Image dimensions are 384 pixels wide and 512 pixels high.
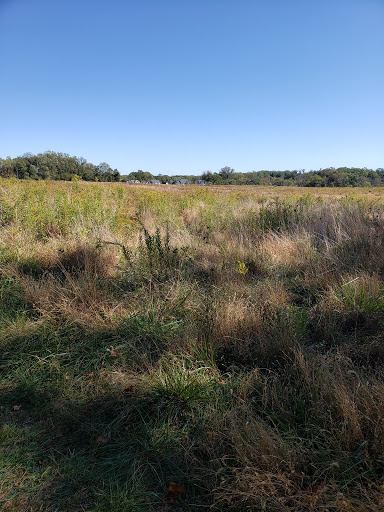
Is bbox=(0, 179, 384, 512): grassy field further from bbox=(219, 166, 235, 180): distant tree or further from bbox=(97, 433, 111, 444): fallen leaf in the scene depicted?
bbox=(219, 166, 235, 180): distant tree

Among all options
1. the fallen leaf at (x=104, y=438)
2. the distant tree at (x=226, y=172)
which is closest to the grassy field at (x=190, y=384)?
the fallen leaf at (x=104, y=438)

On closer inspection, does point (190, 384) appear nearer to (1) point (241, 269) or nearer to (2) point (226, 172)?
(1) point (241, 269)

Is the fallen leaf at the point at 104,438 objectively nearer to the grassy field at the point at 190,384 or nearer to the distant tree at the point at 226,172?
the grassy field at the point at 190,384

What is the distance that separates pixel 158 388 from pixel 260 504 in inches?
36.1

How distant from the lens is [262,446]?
1615mm

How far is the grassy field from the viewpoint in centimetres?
154

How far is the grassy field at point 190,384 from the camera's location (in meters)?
Answer: 1.54

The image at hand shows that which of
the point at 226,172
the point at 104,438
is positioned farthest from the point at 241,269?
the point at 226,172

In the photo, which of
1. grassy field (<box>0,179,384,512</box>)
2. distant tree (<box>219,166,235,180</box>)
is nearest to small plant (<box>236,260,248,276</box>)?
grassy field (<box>0,179,384,512</box>)

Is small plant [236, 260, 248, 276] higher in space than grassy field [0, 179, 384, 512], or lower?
higher

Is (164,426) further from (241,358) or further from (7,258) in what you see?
(7,258)

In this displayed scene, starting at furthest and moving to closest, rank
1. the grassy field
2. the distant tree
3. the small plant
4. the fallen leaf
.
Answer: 1. the distant tree
2. the small plant
3. the fallen leaf
4. the grassy field

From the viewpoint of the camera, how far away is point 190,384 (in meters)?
2.10

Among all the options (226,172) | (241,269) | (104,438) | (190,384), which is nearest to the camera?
(104,438)
